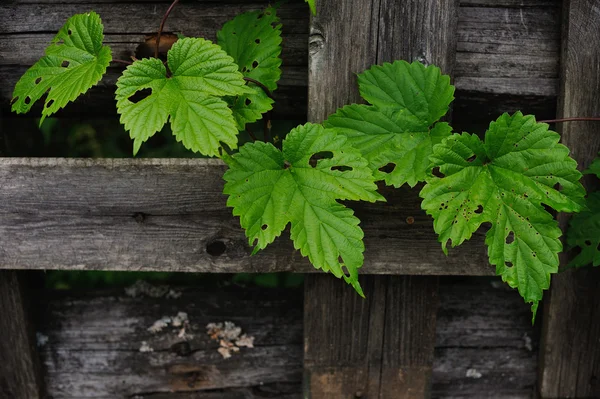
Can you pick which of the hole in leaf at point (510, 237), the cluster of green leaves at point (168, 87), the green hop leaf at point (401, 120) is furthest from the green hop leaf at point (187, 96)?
the hole in leaf at point (510, 237)

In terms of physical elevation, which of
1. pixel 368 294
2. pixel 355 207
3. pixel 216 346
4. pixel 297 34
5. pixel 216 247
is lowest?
pixel 216 346

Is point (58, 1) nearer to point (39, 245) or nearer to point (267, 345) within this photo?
point (39, 245)

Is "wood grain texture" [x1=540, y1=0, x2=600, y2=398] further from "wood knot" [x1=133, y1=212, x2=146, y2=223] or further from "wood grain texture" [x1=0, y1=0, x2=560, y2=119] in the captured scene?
"wood knot" [x1=133, y1=212, x2=146, y2=223]

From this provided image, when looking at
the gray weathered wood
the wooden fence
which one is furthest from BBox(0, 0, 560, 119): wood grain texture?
the gray weathered wood

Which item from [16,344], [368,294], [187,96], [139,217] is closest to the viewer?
[187,96]

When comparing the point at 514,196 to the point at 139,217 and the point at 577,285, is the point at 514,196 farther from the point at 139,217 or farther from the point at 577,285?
the point at 139,217

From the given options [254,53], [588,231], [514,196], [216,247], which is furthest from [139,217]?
[588,231]

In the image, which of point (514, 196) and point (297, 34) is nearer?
point (514, 196)
